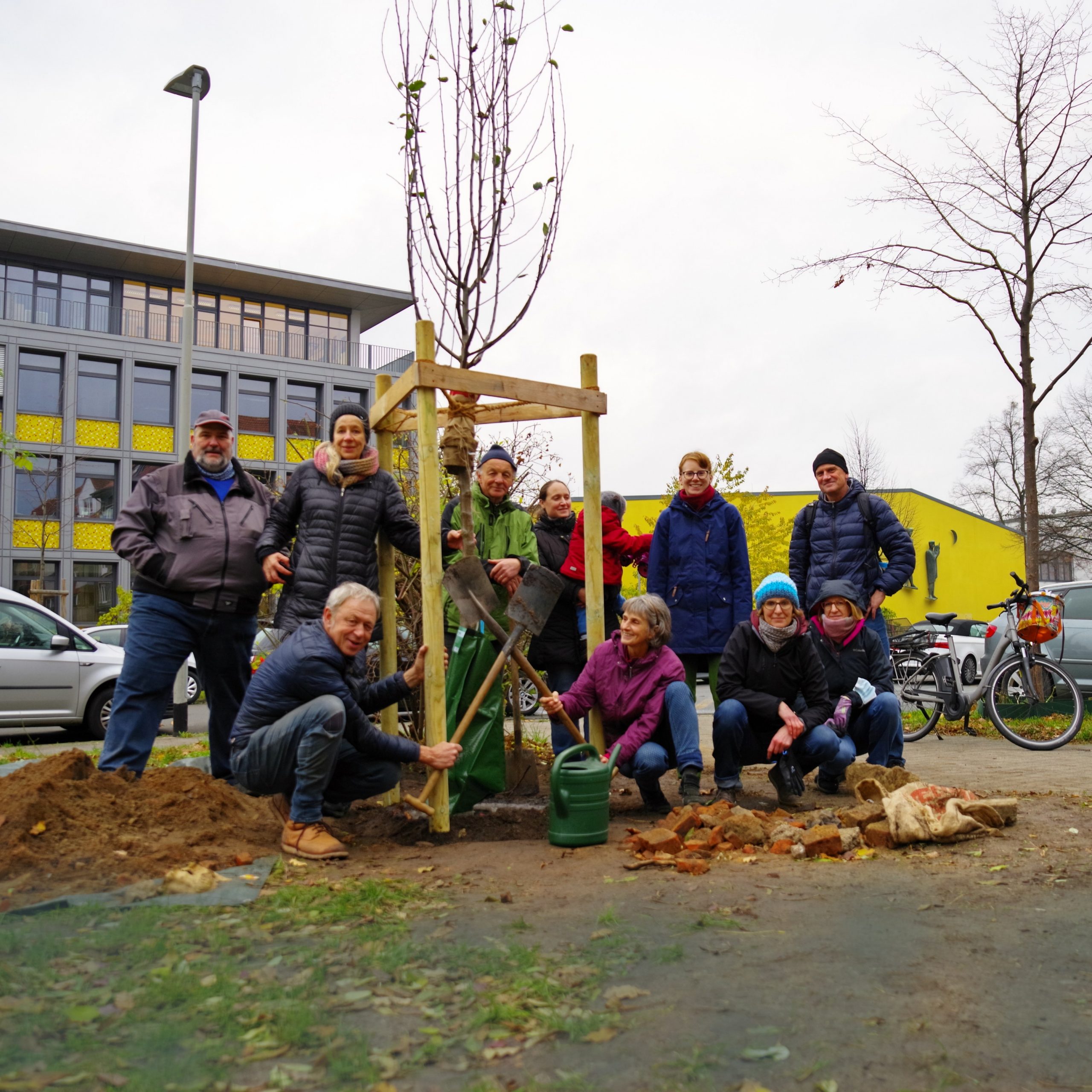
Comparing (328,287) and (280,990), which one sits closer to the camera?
(280,990)

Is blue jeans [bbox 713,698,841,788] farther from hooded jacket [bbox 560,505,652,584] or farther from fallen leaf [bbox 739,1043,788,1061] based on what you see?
fallen leaf [bbox 739,1043,788,1061]

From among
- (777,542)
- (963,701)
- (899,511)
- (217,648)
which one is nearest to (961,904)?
(217,648)

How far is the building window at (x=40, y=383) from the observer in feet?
106

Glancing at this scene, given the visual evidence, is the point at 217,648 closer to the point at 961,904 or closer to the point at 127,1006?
the point at 127,1006

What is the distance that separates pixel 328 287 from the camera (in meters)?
37.6

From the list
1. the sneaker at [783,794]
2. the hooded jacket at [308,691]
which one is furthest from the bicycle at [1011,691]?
the hooded jacket at [308,691]

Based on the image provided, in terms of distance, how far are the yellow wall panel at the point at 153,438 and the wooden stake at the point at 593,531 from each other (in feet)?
104

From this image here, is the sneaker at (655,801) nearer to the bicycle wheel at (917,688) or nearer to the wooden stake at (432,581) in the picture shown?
the wooden stake at (432,581)

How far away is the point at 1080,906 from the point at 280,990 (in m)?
2.57

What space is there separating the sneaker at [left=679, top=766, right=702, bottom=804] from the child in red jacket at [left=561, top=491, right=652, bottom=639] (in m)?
1.04

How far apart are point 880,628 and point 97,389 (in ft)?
108

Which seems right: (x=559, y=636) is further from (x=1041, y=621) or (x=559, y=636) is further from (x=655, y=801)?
(x=1041, y=621)

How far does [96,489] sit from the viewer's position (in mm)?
33344

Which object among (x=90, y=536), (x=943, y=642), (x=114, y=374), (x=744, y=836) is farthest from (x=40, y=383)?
(x=744, y=836)
